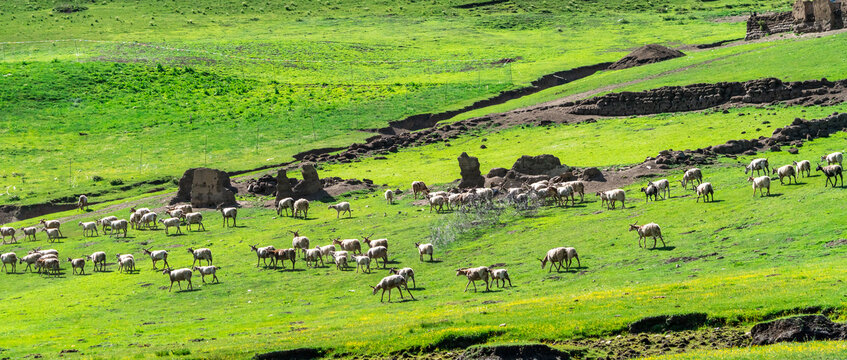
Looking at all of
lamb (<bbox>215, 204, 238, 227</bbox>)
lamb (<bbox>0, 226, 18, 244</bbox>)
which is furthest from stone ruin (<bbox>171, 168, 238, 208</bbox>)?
lamb (<bbox>0, 226, 18, 244</bbox>)

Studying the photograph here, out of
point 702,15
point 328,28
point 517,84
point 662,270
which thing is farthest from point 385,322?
point 702,15

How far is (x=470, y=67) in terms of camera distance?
146 m

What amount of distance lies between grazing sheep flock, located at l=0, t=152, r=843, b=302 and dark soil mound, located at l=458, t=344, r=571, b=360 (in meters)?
12.9

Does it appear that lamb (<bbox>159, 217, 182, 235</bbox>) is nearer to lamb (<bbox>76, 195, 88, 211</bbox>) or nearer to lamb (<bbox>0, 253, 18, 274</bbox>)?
lamb (<bbox>0, 253, 18, 274</bbox>)

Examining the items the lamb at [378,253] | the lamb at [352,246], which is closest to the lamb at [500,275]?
the lamb at [378,253]

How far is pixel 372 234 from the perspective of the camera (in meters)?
58.2

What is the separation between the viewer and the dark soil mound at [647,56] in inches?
5027

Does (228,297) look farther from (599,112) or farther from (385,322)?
(599,112)

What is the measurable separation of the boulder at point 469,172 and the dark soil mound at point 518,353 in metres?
44.4

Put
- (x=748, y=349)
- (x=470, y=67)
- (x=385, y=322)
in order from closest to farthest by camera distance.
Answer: (x=748, y=349) < (x=385, y=322) < (x=470, y=67)

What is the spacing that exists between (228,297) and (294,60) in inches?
4438

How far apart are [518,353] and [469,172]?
148ft

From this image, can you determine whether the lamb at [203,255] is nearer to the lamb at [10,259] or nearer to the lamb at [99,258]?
the lamb at [99,258]

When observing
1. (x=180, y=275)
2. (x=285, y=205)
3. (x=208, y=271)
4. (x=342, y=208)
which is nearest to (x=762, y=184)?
(x=342, y=208)
